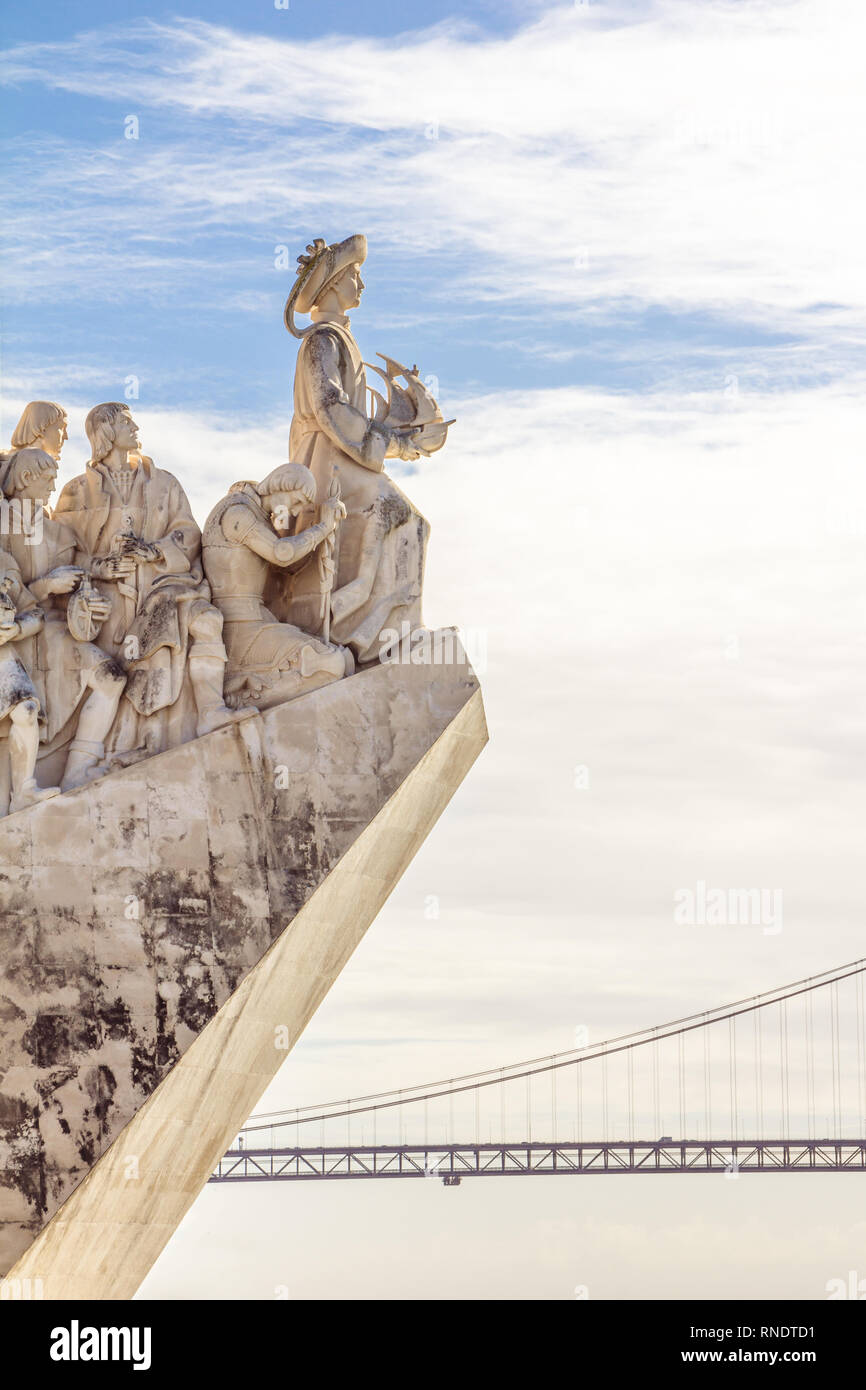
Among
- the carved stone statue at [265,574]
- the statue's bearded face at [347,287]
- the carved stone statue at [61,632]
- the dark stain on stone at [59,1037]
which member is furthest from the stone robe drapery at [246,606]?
the dark stain on stone at [59,1037]

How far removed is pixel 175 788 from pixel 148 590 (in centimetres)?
130

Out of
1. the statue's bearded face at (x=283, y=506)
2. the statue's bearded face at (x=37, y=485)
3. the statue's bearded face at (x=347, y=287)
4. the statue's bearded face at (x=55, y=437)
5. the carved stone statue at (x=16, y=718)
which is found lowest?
the carved stone statue at (x=16, y=718)

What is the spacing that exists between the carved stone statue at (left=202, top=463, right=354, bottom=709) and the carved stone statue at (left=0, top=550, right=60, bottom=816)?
121 centimetres

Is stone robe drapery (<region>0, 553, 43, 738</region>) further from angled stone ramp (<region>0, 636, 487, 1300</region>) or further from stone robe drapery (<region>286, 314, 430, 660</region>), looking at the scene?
stone robe drapery (<region>286, 314, 430, 660</region>)

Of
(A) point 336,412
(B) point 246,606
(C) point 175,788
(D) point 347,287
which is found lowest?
(C) point 175,788

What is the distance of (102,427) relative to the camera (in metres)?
14.0

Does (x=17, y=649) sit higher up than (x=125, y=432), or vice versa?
(x=125, y=432)

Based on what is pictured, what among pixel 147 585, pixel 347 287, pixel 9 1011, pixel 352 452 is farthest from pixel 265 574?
pixel 9 1011

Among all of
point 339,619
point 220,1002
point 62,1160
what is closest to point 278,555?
point 339,619

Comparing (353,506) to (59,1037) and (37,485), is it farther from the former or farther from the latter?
(59,1037)

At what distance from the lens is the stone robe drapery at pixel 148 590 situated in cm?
1356

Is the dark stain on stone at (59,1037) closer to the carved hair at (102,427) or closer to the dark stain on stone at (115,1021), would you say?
the dark stain on stone at (115,1021)

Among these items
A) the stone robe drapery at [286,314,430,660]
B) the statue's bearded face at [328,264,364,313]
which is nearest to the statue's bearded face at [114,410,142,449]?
the stone robe drapery at [286,314,430,660]

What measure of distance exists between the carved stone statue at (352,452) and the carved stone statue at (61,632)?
133 cm
